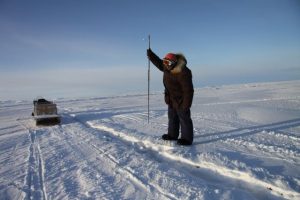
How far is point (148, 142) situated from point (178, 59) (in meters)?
2.00

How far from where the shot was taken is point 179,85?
5.61 m

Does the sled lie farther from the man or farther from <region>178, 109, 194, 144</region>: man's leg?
<region>178, 109, 194, 144</region>: man's leg

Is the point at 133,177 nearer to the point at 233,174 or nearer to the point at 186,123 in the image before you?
the point at 233,174

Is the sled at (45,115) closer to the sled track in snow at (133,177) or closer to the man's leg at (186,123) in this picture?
the sled track in snow at (133,177)

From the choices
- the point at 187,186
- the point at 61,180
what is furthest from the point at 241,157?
the point at 61,180

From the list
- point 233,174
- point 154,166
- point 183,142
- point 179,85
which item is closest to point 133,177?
point 154,166

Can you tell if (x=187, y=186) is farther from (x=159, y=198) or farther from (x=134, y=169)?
(x=134, y=169)

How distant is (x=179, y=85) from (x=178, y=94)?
0.19 metres

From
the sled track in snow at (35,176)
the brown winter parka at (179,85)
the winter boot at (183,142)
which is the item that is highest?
the brown winter parka at (179,85)

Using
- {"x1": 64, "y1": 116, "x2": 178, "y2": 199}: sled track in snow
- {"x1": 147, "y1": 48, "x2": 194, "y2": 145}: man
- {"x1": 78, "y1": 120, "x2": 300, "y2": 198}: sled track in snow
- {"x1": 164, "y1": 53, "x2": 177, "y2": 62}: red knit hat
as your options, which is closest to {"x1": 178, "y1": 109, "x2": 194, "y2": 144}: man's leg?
{"x1": 147, "y1": 48, "x2": 194, "y2": 145}: man

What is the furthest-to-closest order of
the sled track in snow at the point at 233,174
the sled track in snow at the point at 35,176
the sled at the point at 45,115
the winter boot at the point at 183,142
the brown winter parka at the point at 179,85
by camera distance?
the sled at the point at 45,115
the winter boot at the point at 183,142
the brown winter parka at the point at 179,85
the sled track in snow at the point at 35,176
the sled track in snow at the point at 233,174

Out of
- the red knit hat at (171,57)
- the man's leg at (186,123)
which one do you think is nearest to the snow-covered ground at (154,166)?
the man's leg at (186,123)

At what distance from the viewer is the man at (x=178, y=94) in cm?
536

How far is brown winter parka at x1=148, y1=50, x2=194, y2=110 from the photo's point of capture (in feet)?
17.5
